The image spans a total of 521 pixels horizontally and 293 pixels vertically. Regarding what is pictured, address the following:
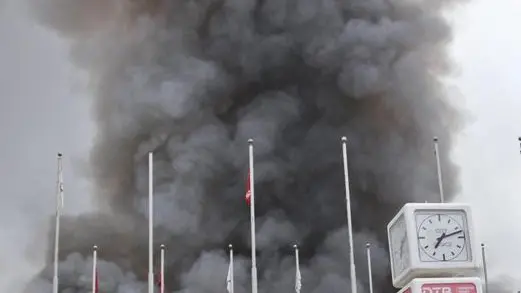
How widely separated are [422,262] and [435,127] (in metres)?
29.3

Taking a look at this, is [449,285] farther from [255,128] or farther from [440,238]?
[255,128]

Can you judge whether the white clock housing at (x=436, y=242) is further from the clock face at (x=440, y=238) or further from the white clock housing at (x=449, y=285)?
the white clock housing at (x=449, y=285)

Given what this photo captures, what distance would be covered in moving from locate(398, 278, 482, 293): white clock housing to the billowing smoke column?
26777mm

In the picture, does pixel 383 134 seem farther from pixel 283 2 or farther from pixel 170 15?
pixel 170 15

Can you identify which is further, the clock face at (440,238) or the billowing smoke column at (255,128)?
the billowing smoke column at (255,128)

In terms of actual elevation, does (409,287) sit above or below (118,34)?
below

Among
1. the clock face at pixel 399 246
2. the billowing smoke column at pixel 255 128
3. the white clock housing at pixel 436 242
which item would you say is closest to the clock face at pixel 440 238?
the white clock housing at pixel 436 242

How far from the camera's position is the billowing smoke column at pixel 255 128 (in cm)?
3572

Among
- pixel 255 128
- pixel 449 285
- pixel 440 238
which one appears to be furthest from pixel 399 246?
pixel 255 128

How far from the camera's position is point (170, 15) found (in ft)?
129

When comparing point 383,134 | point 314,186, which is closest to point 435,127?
point 383,134

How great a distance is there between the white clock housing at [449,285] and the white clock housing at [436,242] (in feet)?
0.39

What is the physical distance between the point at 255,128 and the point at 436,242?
31.6 m

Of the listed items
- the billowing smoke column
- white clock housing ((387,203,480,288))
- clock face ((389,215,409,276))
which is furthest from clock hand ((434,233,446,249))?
the billowing smoke column
